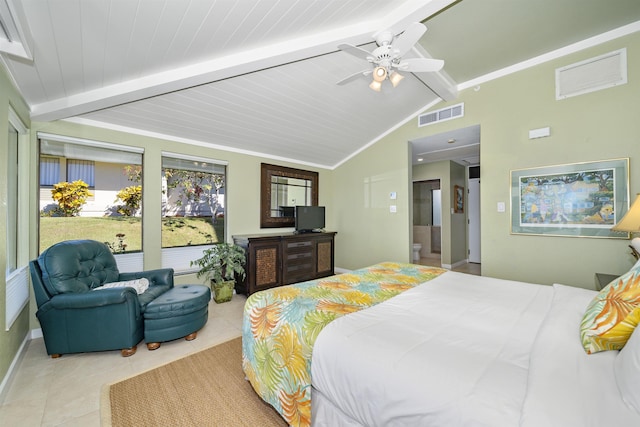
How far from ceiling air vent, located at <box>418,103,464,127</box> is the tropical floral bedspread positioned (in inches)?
111

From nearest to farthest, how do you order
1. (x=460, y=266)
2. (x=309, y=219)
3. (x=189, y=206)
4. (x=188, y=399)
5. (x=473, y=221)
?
(x=188, y=399)
(x=189, y=206)
(x=309, y=219)
(x=460, y=266)
(x=473, y=221)

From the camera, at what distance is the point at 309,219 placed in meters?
4.93

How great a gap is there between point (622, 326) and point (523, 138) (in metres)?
2.96

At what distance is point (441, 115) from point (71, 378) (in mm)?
5023

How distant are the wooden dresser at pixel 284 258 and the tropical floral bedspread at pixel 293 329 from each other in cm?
205

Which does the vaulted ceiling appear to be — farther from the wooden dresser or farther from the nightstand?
the nightstand

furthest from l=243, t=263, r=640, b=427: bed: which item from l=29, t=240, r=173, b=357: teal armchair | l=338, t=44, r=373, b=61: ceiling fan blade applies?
l=338, t=44, r=373, b=61: ceiling fan blade

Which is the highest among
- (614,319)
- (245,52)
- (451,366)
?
(245,52)

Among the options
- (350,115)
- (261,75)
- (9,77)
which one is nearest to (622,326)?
(261,75)

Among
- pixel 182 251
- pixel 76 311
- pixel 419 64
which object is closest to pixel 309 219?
pixel 182 251

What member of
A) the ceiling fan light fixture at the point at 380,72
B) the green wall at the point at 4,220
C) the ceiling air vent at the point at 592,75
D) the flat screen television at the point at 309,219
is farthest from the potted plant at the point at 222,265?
the ceiling air vent at the point at 592,75

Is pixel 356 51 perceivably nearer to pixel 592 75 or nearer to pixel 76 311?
pixel 592 75

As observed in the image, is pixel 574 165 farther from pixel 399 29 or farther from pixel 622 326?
pixel 622 326

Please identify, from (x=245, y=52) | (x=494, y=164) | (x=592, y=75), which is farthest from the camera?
(x=494, y=164)
